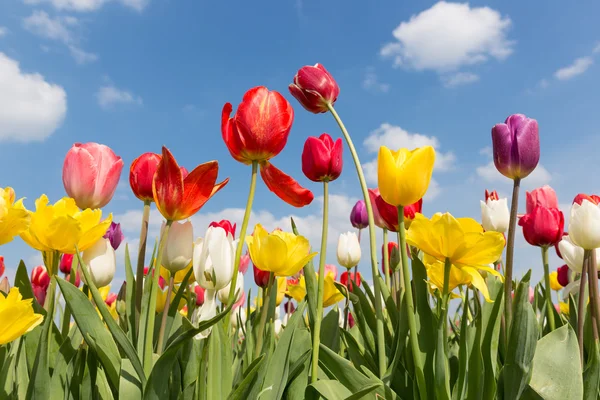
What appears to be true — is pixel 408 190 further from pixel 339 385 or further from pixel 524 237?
pixel 524 237

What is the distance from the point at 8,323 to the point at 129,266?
21.8 inches

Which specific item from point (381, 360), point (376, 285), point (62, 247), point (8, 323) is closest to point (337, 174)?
point (376, 285)

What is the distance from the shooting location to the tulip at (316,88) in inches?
70.0

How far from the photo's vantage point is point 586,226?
6.13 ft

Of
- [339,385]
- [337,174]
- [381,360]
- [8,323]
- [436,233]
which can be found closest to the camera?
[8,323]

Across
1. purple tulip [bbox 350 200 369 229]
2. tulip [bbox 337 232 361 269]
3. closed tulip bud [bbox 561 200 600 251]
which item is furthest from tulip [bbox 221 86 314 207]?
purple tulip [bbox 350 200 369 229]

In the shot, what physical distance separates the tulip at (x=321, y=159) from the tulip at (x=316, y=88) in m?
0.18

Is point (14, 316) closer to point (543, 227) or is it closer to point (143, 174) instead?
point (143, 174)

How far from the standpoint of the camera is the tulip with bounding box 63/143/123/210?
5.64 ft

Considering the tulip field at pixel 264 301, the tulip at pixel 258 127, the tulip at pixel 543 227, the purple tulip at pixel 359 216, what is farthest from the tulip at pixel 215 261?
the purple tulip at pixel 359 216

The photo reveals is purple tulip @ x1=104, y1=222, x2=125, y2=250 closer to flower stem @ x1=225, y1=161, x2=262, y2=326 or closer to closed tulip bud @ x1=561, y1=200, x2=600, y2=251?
flower stem @ x1=225, y1=161, x2=262, y2=326

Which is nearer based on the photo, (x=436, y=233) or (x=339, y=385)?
(x=339, y=385)

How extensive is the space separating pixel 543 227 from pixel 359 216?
156 cm

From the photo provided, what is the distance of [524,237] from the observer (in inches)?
88.4
